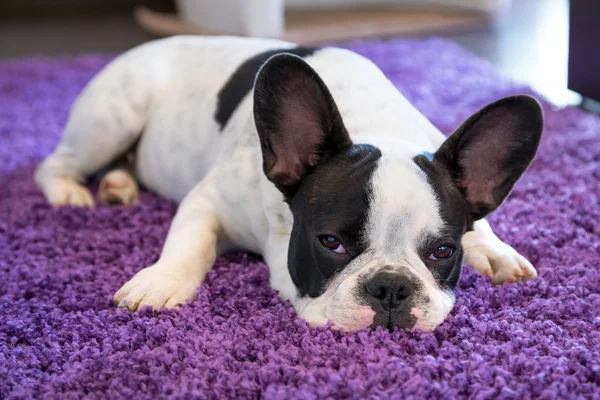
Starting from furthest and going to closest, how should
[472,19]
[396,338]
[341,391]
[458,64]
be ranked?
[472,19] < [458,64] < [396,338] < [341,391]

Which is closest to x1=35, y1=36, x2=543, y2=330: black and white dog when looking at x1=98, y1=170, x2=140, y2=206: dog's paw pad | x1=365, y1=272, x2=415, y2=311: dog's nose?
x1=365, y1=272, x2=415, y2=311: dog's nose

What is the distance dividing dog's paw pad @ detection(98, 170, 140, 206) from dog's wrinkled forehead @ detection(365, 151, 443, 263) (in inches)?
61.2

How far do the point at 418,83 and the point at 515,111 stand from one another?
2.84 meters

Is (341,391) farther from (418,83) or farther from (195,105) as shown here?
(418,83)

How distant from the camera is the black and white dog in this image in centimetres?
205

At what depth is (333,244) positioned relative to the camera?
2.09m

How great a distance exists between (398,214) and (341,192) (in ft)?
0.55

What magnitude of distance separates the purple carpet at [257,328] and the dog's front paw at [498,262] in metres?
0.05

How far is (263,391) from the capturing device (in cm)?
186

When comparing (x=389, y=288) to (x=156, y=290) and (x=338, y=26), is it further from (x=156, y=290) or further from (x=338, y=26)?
(x=338, y=26)

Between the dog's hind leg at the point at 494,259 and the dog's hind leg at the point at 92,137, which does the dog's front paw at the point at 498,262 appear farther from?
the dog's hind leg at the point at 92,137

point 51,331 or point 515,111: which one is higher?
point 515,111

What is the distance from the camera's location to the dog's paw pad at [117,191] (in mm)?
3336

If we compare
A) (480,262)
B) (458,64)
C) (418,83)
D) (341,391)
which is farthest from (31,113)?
(341,391)
